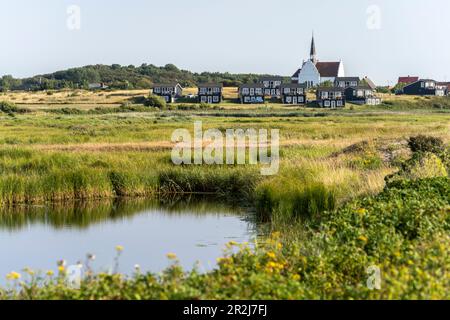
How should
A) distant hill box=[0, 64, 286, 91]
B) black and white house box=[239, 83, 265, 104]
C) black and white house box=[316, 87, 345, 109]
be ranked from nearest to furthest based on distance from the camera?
black and white house box=[316, 87, 345, 109] → black and white house box=[239, 83, 265, 104] → distant hill box=[0, 64, 286, 91]

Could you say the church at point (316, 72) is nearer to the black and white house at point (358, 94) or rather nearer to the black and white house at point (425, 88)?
the black and white house at point (425, 88)

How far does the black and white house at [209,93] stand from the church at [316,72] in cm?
2852

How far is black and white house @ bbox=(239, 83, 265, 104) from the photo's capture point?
110 metres

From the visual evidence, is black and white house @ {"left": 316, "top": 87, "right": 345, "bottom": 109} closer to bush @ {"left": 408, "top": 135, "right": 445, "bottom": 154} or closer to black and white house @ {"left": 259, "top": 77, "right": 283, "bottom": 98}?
black and white house @ {"left": 259, "top": 77, "right": 283, "bottom": 98}

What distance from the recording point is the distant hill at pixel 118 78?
466 ft

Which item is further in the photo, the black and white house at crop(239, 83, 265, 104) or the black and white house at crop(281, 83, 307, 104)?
the black and white house at crop(239, 83, 265, 104)

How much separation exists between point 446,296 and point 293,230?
292 inches

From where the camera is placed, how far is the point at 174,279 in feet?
25.1

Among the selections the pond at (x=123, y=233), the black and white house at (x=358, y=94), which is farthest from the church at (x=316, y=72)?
the pond at (x=123, y=233)

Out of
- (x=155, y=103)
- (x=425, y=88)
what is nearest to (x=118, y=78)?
(x=155, y=103)

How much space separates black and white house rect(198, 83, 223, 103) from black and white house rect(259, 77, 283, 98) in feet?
37.1

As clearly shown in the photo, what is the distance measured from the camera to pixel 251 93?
4375 inches

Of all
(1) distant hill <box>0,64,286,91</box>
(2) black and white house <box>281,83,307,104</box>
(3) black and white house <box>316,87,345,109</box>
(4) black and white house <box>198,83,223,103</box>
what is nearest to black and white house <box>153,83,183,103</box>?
(4) black and white house <box>198,83,223,103</box>

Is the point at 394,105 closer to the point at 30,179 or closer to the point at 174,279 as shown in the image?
the point at 30,179
